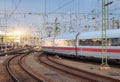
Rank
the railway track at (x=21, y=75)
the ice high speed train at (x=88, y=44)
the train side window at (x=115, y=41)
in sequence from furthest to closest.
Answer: the ice high speed train at (x=88, y=44)
the train side window at (x=115, y=41)
the railway track at (x=21, y=75)

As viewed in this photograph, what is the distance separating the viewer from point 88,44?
106 ft

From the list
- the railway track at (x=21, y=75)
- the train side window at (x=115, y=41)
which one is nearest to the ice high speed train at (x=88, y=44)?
the train side window at (x=115, y=41)

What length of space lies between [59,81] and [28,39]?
467 ft

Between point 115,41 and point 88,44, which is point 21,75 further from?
point 88,44

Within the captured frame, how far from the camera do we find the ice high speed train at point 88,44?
88.5ft

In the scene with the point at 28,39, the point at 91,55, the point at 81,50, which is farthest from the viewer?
the point at 28,39

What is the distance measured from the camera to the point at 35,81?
18672 mm

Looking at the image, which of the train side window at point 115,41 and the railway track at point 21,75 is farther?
the train side window at point 115,41

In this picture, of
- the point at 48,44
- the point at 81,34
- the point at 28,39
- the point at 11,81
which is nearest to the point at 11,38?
the point at 28,39

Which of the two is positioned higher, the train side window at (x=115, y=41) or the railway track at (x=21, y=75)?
the train side window at (x=115, y=41)

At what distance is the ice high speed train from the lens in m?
27.0

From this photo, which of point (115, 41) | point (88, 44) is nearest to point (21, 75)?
point (115, 41)

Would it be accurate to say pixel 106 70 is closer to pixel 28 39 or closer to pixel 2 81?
pixel 2 81

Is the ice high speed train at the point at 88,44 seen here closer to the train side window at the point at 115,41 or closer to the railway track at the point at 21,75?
the train side window at the point at 115,41
